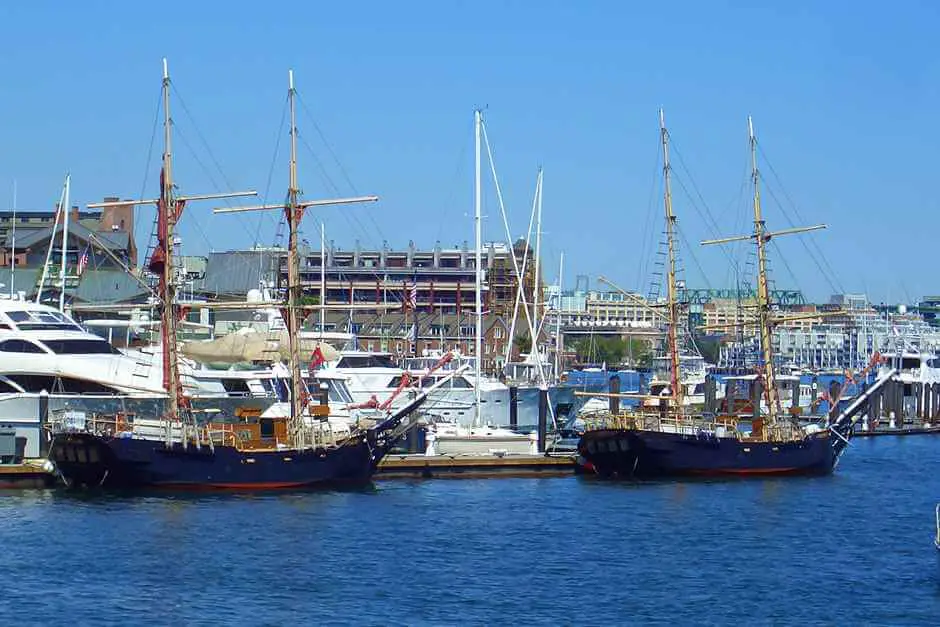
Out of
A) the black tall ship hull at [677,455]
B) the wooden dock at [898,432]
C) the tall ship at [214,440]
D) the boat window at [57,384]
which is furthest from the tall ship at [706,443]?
the wooden dock at [898,432]

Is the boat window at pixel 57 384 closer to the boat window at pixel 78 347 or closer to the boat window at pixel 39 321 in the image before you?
the boat window at pixel 78 347

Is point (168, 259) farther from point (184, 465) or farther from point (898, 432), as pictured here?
point (898, 432)

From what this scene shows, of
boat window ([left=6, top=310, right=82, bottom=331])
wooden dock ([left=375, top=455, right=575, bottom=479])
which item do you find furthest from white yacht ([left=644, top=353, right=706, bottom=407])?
boat window ([left=6, top=310, right=82, bottom=331])

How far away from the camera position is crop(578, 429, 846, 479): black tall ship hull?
71.1 metres

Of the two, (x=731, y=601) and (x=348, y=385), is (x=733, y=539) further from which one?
(x=348, y=385)

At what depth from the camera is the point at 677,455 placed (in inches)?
2827

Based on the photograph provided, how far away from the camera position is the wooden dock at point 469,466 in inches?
2756

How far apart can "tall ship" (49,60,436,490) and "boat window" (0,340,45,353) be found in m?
5.41

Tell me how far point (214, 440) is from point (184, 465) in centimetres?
222

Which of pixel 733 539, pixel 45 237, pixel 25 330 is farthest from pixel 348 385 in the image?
pixel 45 237

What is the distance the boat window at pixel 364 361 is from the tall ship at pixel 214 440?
1830cm

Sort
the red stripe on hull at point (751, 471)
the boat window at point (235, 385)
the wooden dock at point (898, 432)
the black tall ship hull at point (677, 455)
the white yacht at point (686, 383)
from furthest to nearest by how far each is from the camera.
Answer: the white yacht at point (686, 383) → the wooden dock at point (898, 432) → the boat window at point (235, 385) → the red stripe on hull at point (751, 471) → the black tall ship hull at point (677, 455)

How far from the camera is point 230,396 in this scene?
7512 cm

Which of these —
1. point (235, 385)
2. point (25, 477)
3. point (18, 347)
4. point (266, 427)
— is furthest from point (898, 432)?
point (25, 477)
